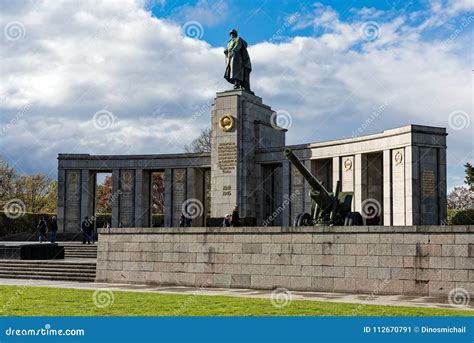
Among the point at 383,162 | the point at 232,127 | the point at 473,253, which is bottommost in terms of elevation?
the point at 473,253

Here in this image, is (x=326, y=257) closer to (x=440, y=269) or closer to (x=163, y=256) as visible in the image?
(x=440, y=269)

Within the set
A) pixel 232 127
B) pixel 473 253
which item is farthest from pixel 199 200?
pixel 473 253

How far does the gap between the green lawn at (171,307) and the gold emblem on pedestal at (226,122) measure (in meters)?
Result: 21.1

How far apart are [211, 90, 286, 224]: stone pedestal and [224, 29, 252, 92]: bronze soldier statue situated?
0.76m

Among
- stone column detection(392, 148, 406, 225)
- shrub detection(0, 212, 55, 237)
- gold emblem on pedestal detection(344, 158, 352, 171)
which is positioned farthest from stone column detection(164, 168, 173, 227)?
stone column detection(392, 148, 406, 225)

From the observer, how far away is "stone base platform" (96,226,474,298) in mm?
15734

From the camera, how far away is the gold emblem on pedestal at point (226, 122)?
119 feet

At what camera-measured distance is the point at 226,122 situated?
119ft

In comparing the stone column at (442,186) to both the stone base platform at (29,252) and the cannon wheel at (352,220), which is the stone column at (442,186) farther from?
the stone base platform at (29,252)

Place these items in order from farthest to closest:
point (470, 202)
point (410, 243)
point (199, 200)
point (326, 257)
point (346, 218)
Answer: point (470, 202) < point (199, 200) < point (346, 218) < point (326, 257) < point (410, 243)

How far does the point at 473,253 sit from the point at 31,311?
10356 millimetres

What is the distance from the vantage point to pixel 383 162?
32.7m

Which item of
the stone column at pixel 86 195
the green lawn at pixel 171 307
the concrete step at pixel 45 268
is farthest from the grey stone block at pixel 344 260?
the stone column at pixel 86 195

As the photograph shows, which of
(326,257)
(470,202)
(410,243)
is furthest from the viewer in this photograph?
(470,202)
